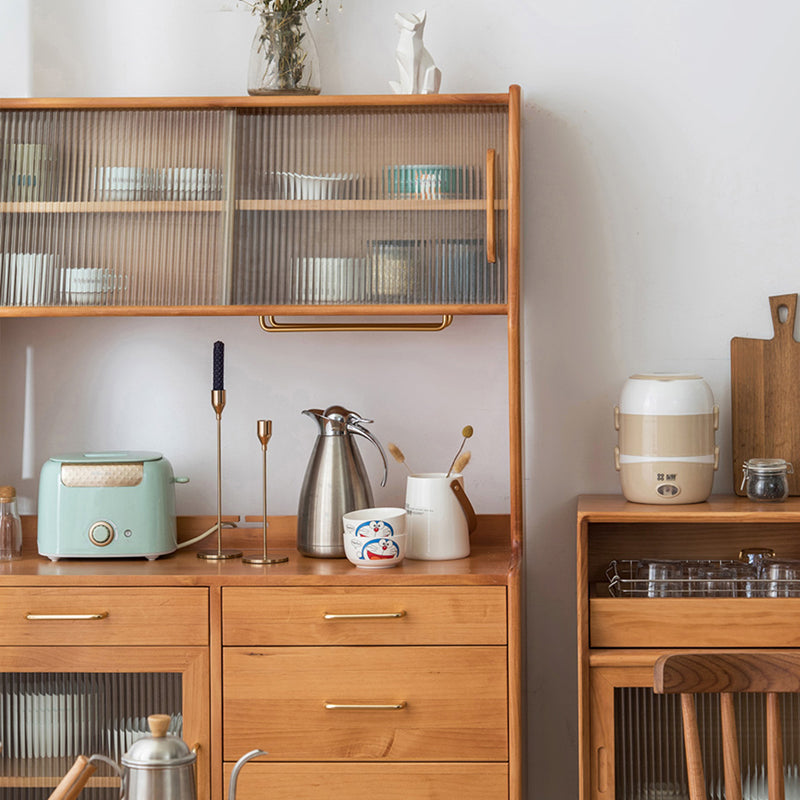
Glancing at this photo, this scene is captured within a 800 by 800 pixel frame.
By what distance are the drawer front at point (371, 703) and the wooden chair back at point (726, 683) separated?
0.65m

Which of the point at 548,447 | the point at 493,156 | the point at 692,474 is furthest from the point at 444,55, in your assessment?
the point at 692,474

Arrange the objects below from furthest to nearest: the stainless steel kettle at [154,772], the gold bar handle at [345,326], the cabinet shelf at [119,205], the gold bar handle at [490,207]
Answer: the gold bar handle at [345,326]
the cabinet shelf at [119,205]
the gold bar handle at [490,207]
the stainless steel kettle at [154,772]

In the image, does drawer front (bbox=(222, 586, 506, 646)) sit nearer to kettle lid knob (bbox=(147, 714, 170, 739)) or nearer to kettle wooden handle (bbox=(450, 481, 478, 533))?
kettle wooden handle (bbox=(450, 481, 478, 533))

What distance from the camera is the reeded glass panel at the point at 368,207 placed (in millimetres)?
2160

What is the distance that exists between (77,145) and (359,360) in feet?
2.64

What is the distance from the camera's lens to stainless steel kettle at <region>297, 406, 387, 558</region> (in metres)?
2.16

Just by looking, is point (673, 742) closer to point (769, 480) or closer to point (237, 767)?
point (769, 480)

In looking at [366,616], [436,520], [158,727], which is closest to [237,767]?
[158,727]

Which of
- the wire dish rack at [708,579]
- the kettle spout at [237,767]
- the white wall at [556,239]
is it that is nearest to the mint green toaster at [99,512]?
the white wall at [556,239]

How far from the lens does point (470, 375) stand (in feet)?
7.92

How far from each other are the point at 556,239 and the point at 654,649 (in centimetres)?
98

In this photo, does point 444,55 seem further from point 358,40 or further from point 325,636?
point 325,636

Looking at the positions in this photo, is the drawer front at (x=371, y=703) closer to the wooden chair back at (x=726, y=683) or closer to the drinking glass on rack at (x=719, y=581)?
the drinking glass on rack at (x=719, y=581)

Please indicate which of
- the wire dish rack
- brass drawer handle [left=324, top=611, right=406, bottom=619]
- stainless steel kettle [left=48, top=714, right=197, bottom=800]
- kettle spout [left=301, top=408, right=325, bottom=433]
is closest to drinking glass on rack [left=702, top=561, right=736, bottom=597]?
the wire dish rack
